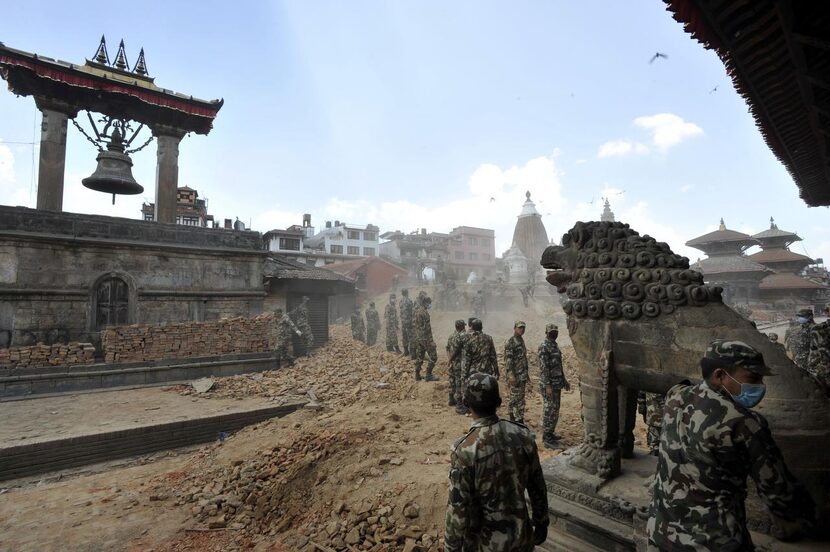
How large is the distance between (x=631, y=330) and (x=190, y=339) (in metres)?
14.3

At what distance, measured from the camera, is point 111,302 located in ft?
44.2

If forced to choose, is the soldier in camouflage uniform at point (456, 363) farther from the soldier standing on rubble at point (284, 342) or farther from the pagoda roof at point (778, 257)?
the pagoda roof at point (778, 257)

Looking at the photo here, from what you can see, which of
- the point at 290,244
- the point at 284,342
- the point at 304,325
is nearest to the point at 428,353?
the point at 284,342

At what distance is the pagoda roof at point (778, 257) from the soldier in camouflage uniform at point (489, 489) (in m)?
43.5

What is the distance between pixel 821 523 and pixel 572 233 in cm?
288

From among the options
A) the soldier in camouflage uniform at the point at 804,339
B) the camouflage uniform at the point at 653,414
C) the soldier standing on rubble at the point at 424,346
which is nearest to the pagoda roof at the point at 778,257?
the soldier in camouflage uniform at the point at 804,339

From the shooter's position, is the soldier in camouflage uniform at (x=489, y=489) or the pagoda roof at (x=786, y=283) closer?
the soldier in camouflage uniform at (x=489, y=489)

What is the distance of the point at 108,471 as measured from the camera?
747cm

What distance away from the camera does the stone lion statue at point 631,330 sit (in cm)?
308

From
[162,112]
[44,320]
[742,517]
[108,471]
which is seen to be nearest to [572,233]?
[742,517]

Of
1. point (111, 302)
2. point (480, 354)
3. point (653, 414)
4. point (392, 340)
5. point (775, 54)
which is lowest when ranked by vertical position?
point (392, 340)

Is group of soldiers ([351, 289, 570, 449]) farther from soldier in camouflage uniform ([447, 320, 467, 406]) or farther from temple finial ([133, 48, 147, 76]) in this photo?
temple finial ([133, 48, 147, 76])

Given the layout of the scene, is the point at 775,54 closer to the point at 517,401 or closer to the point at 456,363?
the point at 517,401

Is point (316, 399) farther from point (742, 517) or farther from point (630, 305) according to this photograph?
point (742, 517)
